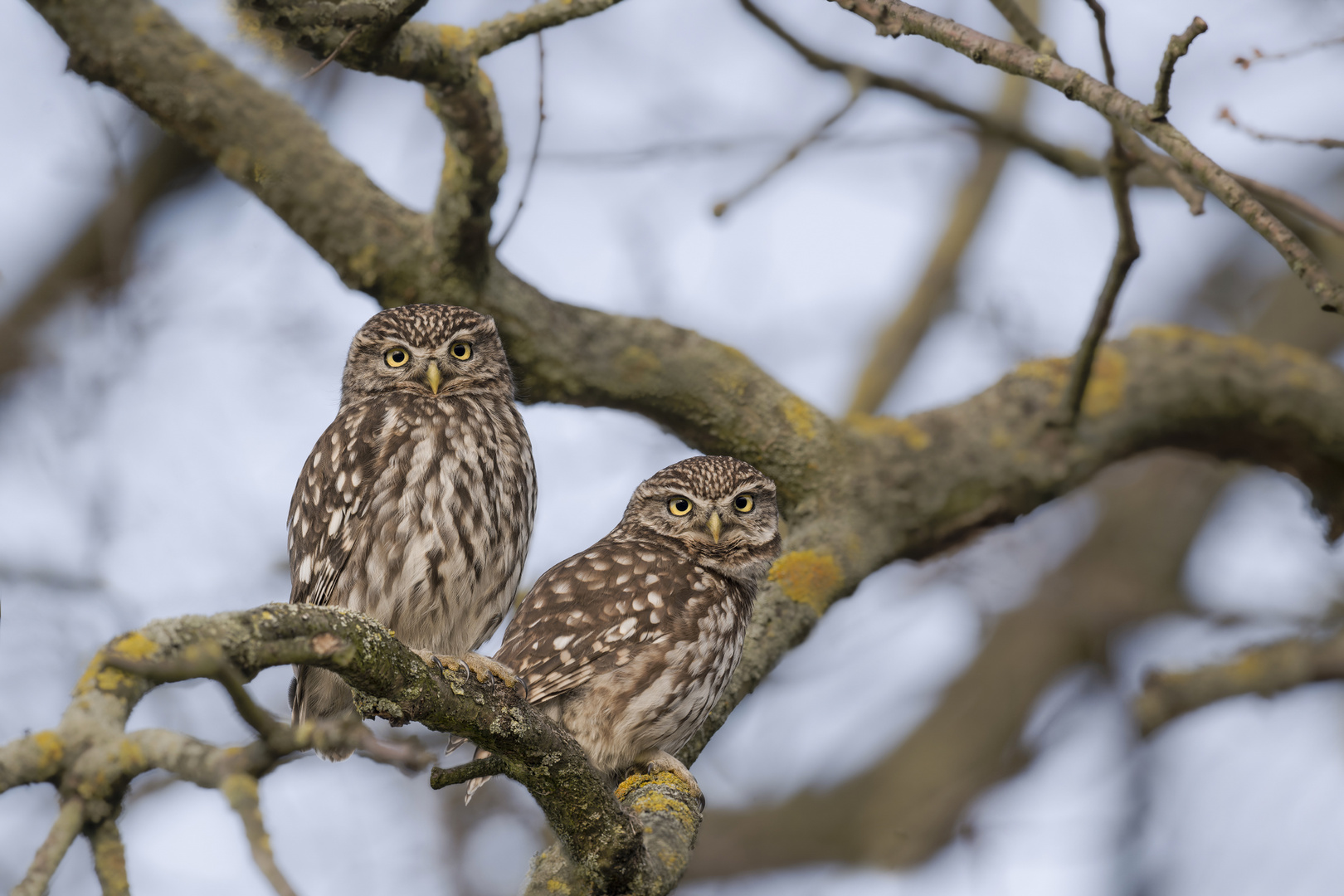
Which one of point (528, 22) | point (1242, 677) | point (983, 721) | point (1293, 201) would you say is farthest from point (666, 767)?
point (983, 721)

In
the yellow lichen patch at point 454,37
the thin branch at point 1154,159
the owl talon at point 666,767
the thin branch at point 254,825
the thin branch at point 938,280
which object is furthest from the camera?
the thin branch at point 938,280

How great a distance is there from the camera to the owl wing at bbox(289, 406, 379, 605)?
357 cm

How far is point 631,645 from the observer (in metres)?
3.63

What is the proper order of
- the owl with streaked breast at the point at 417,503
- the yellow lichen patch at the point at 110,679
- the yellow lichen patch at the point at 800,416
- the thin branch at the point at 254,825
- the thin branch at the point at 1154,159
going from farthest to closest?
the yellow lichen patch at the point at 800,416, the thin branch at the point at 1154,159, the owl with streaked breast at the point at 417,503, the yellow lichen patch at the point at 110,679, the thin branch at the point at 254,825

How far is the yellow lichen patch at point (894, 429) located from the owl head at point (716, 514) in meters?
1.01

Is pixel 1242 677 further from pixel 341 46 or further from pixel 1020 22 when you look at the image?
pixel 341 46

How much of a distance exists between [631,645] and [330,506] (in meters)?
1.03

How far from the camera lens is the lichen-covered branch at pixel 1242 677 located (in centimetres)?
526

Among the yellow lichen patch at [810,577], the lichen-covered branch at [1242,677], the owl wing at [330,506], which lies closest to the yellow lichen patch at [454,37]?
the owl wing at [330,506]

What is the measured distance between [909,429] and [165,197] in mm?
3587

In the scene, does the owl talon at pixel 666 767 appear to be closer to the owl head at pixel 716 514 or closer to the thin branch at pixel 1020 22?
the owl head at pixel 716 514

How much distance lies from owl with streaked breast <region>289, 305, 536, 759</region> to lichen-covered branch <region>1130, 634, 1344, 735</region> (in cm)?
334

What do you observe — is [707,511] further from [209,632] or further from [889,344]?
[889,344]

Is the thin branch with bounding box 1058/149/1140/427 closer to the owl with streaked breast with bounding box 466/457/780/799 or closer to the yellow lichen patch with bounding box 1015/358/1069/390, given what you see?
the yellow lichen patch with bounding box 1015/358/1069/390
